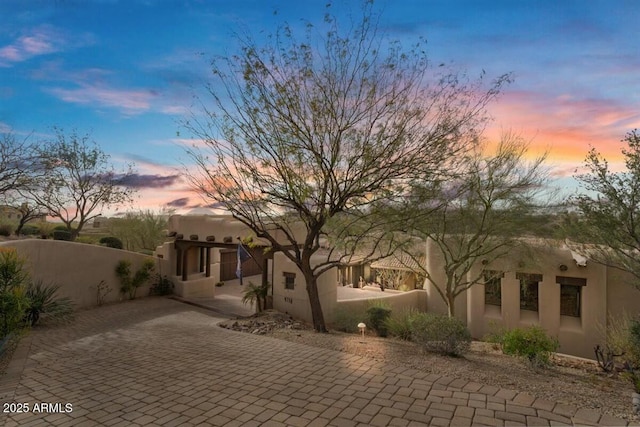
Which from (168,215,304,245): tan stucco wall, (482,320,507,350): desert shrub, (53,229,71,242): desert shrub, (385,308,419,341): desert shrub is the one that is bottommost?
(482,320,507,350): desert shrub

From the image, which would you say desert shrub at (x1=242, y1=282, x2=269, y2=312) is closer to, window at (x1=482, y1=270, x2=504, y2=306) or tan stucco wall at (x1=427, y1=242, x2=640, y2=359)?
tan stucco wall at (x1=427, y1=242, x2=640, y2=359)

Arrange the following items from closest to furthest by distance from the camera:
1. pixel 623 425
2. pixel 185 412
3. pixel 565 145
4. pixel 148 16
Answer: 1. pixel 623 425
2. pixel 185 412
3. pixel 148 16
4. pixel 565 145

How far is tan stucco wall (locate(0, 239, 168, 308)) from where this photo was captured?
12.3 metres

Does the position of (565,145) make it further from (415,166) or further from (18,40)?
(18,40)

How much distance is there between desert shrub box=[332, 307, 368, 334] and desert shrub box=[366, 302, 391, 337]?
0.25 meters

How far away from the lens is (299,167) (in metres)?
9.80

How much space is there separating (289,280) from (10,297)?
30.0 feet

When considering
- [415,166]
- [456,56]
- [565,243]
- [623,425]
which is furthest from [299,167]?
[565,243]

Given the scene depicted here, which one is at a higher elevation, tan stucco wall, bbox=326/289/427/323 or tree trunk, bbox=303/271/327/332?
tree trunk, bbox=303/271/327/332

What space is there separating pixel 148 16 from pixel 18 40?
3.65 m

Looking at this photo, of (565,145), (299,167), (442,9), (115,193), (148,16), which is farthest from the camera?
(115,193)

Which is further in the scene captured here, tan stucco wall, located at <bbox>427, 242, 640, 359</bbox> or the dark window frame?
the dark window frame

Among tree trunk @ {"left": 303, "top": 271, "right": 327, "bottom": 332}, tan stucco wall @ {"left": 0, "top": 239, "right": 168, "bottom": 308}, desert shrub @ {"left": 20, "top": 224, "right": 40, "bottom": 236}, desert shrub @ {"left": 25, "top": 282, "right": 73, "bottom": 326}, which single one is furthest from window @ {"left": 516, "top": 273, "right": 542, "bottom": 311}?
desert shrub @ {"left": 20, "top": 224, "right": 40, "bottom": 236}

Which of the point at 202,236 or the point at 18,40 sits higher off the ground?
the point at 18,40
